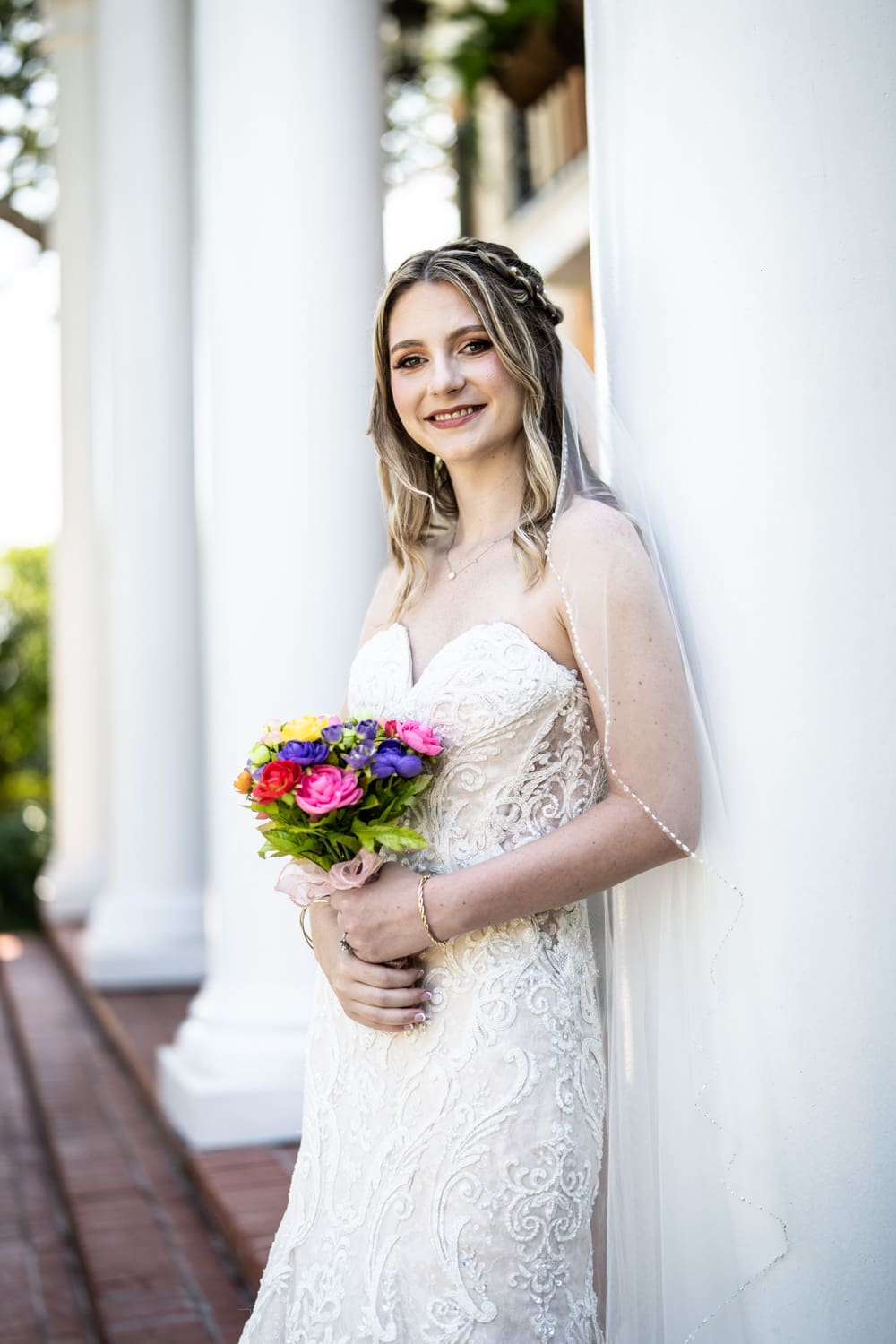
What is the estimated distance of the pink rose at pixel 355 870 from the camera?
82.5 inches

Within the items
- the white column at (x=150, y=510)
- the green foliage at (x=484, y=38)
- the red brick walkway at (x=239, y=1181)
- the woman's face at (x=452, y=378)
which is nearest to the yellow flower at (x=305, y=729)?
the woman's face at (x=452, y=378)

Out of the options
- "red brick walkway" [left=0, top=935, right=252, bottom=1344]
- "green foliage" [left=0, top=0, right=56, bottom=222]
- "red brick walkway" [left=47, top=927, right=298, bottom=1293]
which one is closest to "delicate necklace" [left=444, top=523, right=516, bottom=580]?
"red brick walkway" [left=47, top=927, right=298, bottom=1293]

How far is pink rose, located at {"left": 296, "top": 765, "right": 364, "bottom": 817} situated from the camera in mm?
1978

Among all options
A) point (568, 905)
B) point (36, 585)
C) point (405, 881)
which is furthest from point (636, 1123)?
point (36, 585)

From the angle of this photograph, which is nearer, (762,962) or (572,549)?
(762,962)

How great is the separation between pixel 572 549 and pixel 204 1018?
300cm

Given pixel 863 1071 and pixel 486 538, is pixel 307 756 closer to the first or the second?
pixel 486 538

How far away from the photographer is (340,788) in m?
1.99

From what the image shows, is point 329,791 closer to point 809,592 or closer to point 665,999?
point 665,999

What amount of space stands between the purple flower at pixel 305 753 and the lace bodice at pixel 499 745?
118mm

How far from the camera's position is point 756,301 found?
1.96m

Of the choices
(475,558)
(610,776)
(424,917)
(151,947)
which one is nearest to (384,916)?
(424,917)

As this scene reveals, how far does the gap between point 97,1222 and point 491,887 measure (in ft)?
10.4

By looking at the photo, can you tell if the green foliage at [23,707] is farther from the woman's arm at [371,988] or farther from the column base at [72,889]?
the woman's arm at [371,988]
